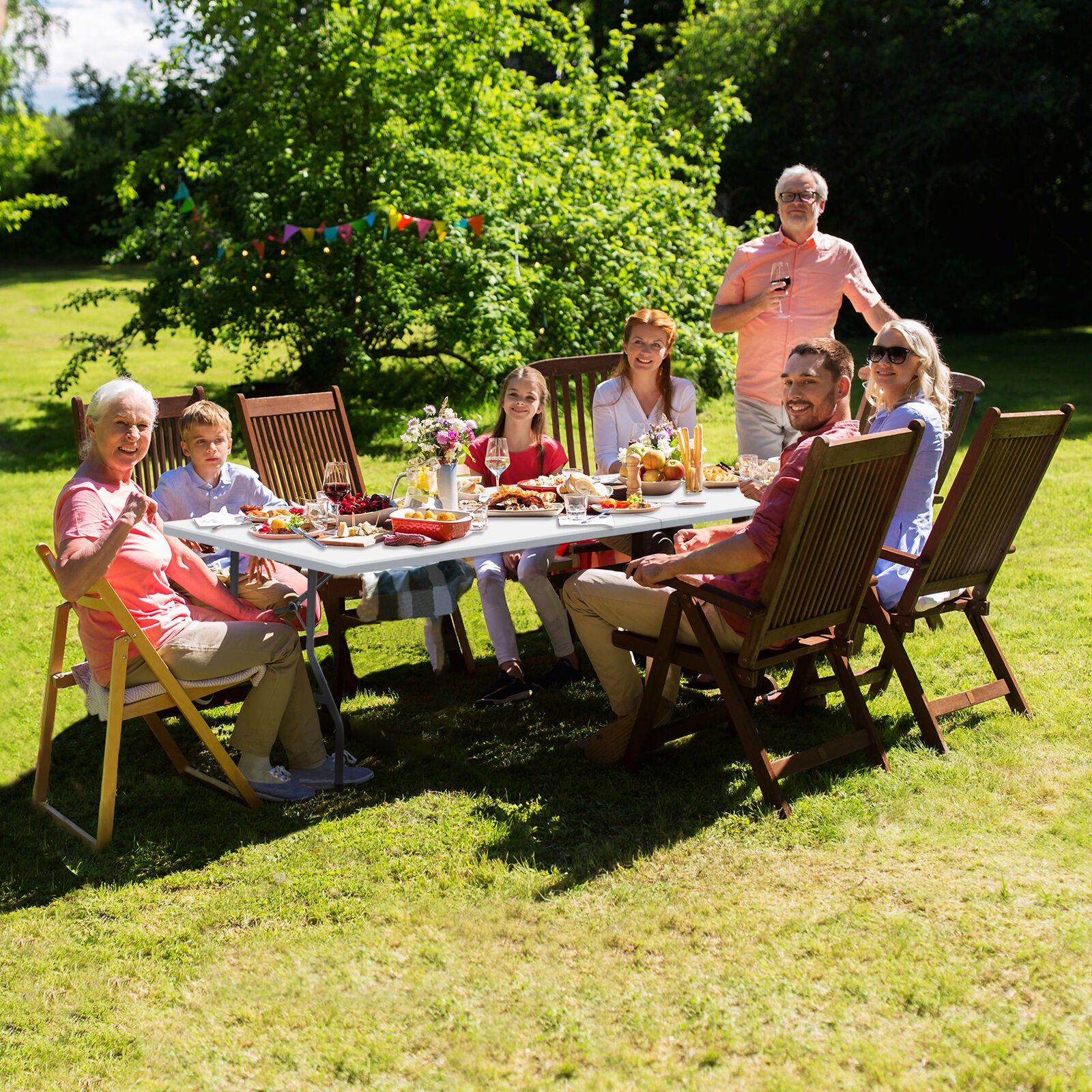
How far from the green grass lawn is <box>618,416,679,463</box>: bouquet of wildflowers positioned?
107cm

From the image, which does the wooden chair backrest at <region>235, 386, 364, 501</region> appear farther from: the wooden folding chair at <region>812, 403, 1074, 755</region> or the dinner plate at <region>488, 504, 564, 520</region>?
the wooden folding chair at <region>812, 403, 1074, 755</region>

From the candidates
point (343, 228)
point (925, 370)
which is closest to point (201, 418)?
point (925, 370)

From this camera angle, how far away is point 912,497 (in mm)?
4430

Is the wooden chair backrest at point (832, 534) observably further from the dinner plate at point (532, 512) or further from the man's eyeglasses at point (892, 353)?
the dinner plate at point (532, 512)

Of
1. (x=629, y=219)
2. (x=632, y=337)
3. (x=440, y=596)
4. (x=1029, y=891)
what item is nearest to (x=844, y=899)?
(x=1029, y=891)

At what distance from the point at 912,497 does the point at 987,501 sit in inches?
13.3

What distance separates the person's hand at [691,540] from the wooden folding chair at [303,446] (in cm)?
128

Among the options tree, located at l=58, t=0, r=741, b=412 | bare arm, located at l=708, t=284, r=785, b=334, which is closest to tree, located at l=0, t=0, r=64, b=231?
tree, located at l=58, t=0, r=741, b=412

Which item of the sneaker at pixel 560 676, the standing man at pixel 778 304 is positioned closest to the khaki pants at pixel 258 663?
the sneaker at pixel 560 676

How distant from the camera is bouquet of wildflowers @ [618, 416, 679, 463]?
481 cm

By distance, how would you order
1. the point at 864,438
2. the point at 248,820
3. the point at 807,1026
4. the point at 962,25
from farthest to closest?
the point at 962,25, the point at 248,820, the point at 864,438, the point at 807,1026

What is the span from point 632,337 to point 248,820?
272cm

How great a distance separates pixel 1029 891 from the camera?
10.8ft

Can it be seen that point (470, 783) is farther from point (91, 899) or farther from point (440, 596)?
point (91, 899)
